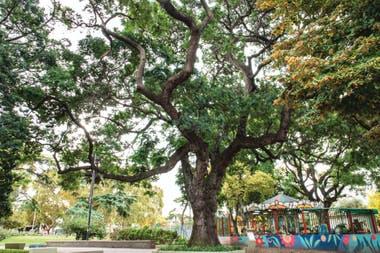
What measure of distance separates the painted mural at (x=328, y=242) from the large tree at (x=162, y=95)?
154 inches

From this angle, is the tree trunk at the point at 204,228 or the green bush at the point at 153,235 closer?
the tree trunk at the point at 204,228

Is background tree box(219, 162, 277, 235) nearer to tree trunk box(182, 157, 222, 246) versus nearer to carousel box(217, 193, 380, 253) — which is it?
carousel box(217, 193, 380, 253)

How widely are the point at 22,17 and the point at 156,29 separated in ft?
15.8

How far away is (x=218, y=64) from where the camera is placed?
15.0 m

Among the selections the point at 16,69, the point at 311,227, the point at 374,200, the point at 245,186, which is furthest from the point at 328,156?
the point at 374,200

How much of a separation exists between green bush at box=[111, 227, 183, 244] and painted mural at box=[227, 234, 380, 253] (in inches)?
290

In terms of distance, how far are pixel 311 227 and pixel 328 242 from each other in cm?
195

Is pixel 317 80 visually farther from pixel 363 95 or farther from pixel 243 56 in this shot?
pixel 243 56

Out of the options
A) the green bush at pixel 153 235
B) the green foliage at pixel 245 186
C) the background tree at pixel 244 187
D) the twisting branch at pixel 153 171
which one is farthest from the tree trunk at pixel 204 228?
the green foliage at pixel 245 186

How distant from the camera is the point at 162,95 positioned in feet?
35.5

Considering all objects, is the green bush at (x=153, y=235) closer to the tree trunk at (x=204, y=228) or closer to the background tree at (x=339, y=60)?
the tree trunk at (x=204, y=228)

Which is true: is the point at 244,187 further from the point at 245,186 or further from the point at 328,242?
the point at 328,242

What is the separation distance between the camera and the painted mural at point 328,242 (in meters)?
12.2

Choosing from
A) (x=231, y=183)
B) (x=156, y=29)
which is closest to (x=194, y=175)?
(x=156, y=29)
